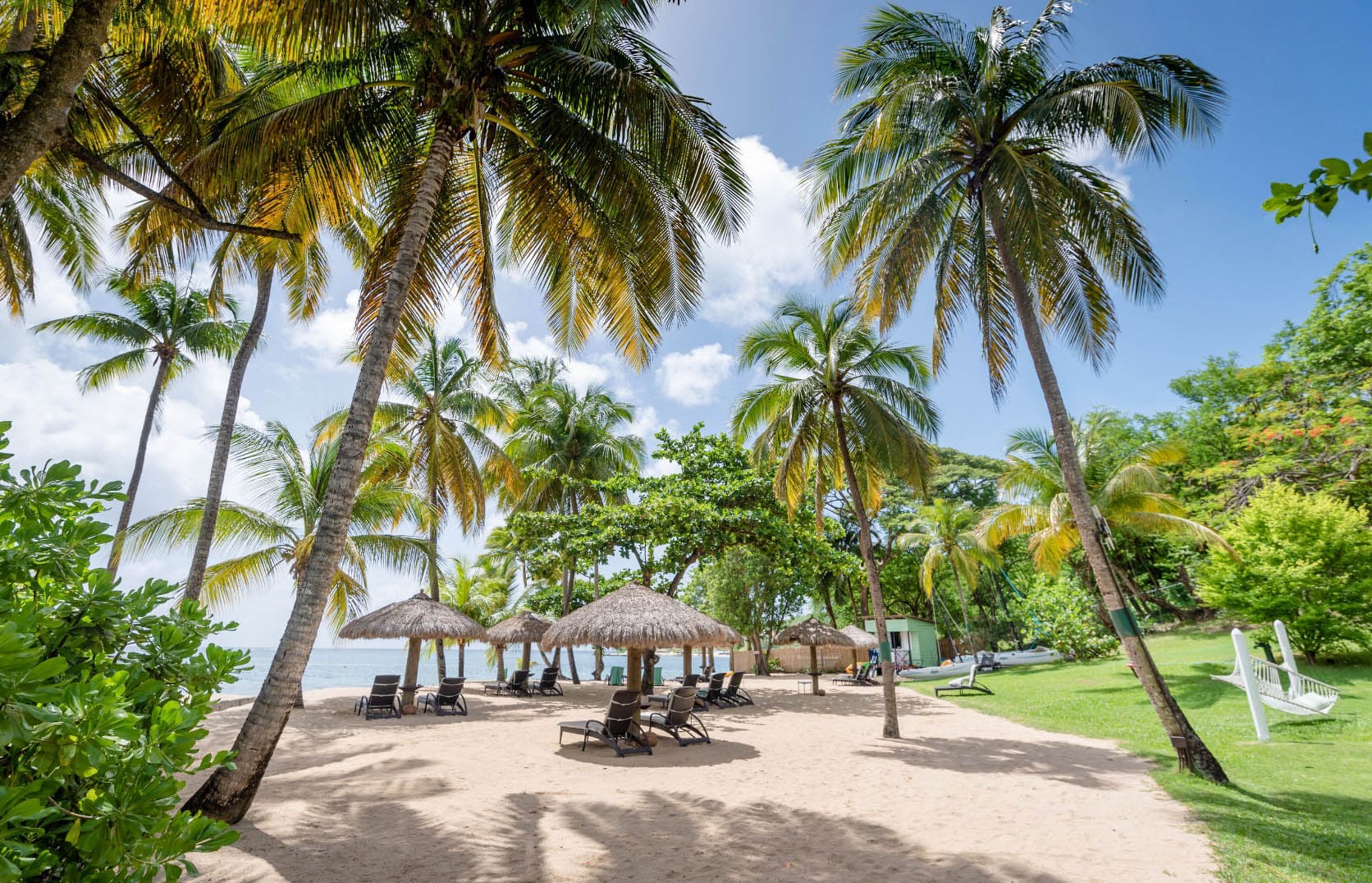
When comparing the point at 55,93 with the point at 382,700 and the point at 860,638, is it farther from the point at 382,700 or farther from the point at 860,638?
the point at 860,638

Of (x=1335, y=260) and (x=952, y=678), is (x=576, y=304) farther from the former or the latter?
(x=1335, y=260)

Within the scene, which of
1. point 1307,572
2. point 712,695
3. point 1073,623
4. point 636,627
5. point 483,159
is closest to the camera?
point 483,159

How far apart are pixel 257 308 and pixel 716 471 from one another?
1168 cm

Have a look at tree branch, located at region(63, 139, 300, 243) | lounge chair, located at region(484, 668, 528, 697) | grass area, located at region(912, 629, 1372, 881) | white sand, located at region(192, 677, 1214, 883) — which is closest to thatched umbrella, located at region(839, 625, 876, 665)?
grass area, located at region(912, 629, 1372, 881)

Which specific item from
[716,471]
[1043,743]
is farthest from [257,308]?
[1043,743]

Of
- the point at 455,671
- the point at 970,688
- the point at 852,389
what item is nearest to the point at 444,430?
the point at 852,389

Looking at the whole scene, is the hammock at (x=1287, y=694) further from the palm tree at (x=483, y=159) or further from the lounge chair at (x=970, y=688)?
the palm tree at (x=483, y=159)

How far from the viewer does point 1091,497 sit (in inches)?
719

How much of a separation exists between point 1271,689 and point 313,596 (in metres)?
13.1

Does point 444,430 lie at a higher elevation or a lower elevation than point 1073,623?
higher

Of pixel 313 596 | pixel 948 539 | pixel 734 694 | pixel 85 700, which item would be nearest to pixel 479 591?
pixel 734 694

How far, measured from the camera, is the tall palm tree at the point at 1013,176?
8.38m

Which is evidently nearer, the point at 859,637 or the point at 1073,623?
the point at 859,637

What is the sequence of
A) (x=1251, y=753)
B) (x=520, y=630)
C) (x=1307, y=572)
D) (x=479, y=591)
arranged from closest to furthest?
(x=1251, y=753), (x=1307, y=572), (x=520, y=630), (x=479, y=591)
